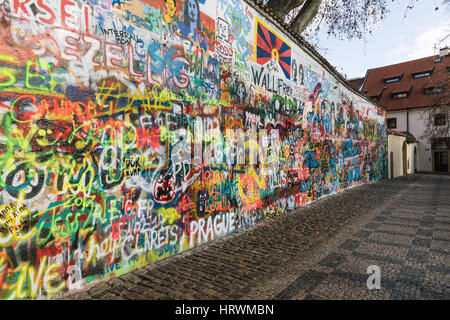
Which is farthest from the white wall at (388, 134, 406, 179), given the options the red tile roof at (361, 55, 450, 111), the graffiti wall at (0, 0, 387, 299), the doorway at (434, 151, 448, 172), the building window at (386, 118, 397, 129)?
the graffiti wall at (0, 0, 387, 299)

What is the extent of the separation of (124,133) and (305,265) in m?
3.06

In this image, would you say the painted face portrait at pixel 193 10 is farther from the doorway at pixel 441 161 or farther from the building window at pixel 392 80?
the building window at pixel 392 80

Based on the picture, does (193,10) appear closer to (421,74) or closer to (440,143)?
(440,143)

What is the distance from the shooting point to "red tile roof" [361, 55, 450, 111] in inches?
1178

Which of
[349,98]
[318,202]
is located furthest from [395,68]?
[318,202]

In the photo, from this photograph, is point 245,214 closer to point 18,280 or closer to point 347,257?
point 347,257

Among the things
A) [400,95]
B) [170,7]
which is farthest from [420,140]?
[170,7]

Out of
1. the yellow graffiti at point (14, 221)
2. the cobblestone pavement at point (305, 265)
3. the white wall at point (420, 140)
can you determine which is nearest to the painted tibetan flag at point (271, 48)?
the cobblestone pavement at point (305, 265)

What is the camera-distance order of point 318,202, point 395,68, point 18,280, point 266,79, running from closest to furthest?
point 18,280
point 266,79
point 318,202
point 395,68

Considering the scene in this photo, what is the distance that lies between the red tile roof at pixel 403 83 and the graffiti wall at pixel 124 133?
30738 mm

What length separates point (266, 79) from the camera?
675 cm

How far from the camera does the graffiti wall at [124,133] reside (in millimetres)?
2625

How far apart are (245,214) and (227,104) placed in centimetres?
239

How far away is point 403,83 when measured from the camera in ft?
107
